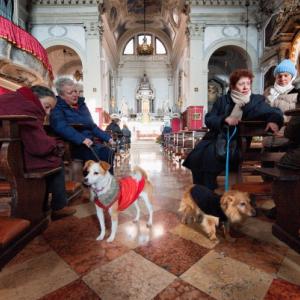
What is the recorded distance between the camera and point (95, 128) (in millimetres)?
2773

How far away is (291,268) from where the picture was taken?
3.94 ft

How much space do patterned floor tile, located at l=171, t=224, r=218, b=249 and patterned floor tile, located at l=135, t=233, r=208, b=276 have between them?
0.05 m

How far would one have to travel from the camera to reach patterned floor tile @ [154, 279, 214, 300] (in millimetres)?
1004

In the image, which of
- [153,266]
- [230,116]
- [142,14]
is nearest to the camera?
[153,266]

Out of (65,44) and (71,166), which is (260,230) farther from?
(65,44)

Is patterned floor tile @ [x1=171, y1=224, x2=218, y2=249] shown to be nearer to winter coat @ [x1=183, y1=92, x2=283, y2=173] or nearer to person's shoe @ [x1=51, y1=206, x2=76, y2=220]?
winter coat @ [x1=183, y1=92, x2=283, y2=173]

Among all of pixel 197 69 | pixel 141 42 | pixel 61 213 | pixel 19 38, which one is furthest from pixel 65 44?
pixel 61 213

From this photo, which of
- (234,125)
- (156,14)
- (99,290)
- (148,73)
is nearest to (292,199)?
(234,125)

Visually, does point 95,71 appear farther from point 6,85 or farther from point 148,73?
point 148,73

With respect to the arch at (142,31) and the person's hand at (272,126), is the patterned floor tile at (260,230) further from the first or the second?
the arch at (142,31)

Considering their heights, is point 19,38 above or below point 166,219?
above

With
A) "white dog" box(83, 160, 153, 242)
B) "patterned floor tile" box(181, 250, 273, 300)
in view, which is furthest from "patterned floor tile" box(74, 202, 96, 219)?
"patterned floor tile" box(181, 250, 273, 300)

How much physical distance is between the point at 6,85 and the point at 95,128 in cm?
506

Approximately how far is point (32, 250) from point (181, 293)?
3.39 ft
